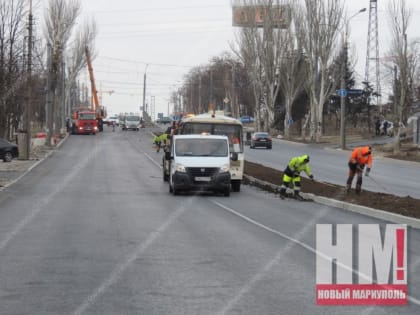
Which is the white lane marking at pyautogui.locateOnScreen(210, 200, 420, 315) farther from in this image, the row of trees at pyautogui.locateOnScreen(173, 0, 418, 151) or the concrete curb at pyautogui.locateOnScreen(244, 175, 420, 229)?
the row of trees at pyautogui.locateOnScreen(173, 0, 418, 151)

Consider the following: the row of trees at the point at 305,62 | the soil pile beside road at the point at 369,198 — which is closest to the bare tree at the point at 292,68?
the row of trees at the point at 305,62

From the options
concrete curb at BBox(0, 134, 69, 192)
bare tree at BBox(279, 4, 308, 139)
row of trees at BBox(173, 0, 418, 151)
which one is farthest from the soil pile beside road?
bare tree at BBox(279, 4, 308, 139)

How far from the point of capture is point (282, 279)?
10.5 m

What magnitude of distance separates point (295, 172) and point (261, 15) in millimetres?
57482

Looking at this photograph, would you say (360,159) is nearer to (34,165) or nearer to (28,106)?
(34,165)

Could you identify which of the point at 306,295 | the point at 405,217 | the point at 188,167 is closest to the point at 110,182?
the point at 188,167

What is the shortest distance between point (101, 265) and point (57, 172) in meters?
27.5

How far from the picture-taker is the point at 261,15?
79938mm

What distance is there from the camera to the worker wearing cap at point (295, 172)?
77.5 feet

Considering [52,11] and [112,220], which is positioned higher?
[52,11]

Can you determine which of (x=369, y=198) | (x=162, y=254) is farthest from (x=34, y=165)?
(x=162, y=254)

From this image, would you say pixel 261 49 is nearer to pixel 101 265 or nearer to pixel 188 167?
pixel 188 167

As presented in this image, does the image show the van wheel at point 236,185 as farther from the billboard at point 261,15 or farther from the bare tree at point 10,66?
the billboard at point 261,15

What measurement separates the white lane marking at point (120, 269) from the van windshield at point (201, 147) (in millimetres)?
8518
